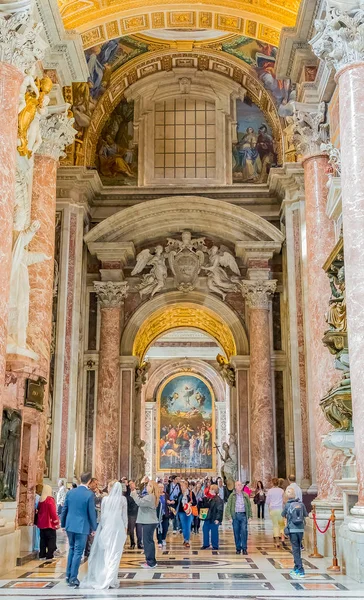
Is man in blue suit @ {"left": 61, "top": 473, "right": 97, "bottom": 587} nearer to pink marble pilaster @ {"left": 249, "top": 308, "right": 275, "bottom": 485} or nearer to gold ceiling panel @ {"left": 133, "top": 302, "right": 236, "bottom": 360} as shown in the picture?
pink marble pilaster @ {"left": 249, "top": 308, "right": 275, "bottom": 485}

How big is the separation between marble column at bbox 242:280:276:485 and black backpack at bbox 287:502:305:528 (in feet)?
34.5

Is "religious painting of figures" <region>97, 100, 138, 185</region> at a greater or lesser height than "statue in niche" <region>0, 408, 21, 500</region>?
greater

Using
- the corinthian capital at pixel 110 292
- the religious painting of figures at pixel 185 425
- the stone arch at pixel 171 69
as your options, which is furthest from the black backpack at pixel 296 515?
the religious painting of figures at pixel 185 425

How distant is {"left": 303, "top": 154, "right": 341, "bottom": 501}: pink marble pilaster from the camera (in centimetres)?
1091

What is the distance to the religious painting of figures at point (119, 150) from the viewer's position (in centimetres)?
2059

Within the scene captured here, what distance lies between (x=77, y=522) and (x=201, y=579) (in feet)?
5.51

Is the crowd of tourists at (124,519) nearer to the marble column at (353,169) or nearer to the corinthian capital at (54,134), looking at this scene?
the marble column at (353,169)

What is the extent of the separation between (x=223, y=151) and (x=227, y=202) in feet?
6.04

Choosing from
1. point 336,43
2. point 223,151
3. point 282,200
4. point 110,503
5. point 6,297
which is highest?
point 223,151

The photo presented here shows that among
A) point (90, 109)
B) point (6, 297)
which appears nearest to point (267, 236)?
point (90, 109)

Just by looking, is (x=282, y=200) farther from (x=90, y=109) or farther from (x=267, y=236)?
(x=90, y=109)

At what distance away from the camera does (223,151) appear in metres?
20.7

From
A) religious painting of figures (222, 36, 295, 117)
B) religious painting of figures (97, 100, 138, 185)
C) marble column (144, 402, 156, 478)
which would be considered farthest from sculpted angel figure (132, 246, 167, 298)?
marble column (144, 402, 156, 478)

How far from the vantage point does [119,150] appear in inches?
818
